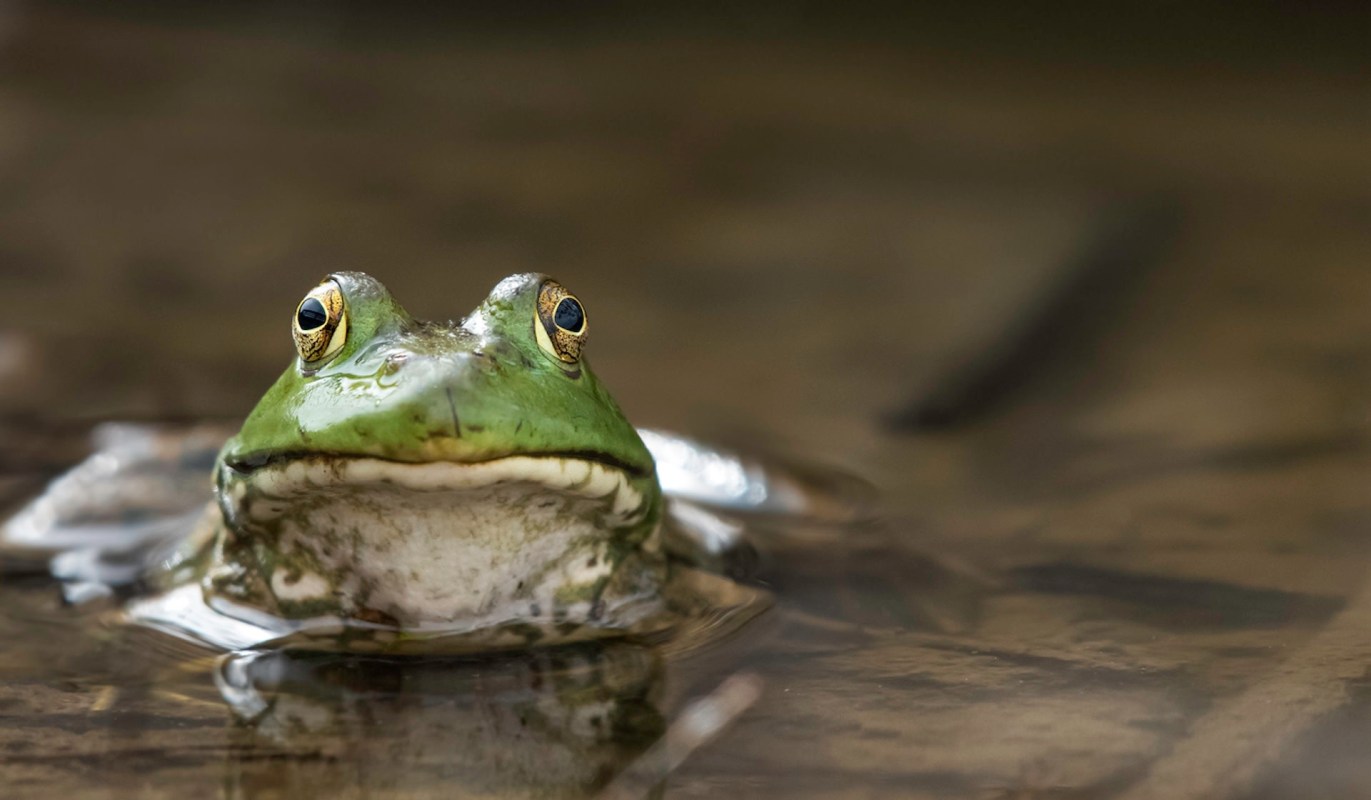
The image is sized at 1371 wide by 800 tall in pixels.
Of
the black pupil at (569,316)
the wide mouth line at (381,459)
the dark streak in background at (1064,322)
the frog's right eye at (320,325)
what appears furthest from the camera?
the dark streak in background at (1064,322)

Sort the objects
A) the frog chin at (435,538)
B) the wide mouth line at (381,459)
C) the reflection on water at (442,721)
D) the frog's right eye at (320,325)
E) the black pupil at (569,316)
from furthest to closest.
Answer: the black pupil at (569,316) < the frog's right eye at (320,325) < the frog chin at (435,538) < the wide mouth line at (381,459) < the reflection on water at (442,721)

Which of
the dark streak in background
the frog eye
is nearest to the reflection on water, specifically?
the frog eye

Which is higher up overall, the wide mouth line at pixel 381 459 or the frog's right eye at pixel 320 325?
the frog's right eye at pixel 320 325

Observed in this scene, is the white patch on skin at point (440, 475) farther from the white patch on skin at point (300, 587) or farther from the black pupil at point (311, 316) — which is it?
the black pupil at point (311, 316)

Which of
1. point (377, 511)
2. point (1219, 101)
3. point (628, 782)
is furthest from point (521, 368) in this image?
point (1219, 101)

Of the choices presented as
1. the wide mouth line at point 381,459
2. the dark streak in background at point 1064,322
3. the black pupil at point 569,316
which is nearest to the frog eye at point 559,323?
the black pupil at point 569,316

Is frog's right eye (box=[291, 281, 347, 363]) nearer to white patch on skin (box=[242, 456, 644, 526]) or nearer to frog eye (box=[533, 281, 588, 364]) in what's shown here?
white patch on skin (box=[242, 456, 644, 526])

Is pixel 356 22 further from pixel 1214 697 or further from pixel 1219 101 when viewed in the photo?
pixel 1214 697

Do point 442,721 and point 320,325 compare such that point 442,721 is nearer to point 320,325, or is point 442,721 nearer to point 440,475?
point 440,475
